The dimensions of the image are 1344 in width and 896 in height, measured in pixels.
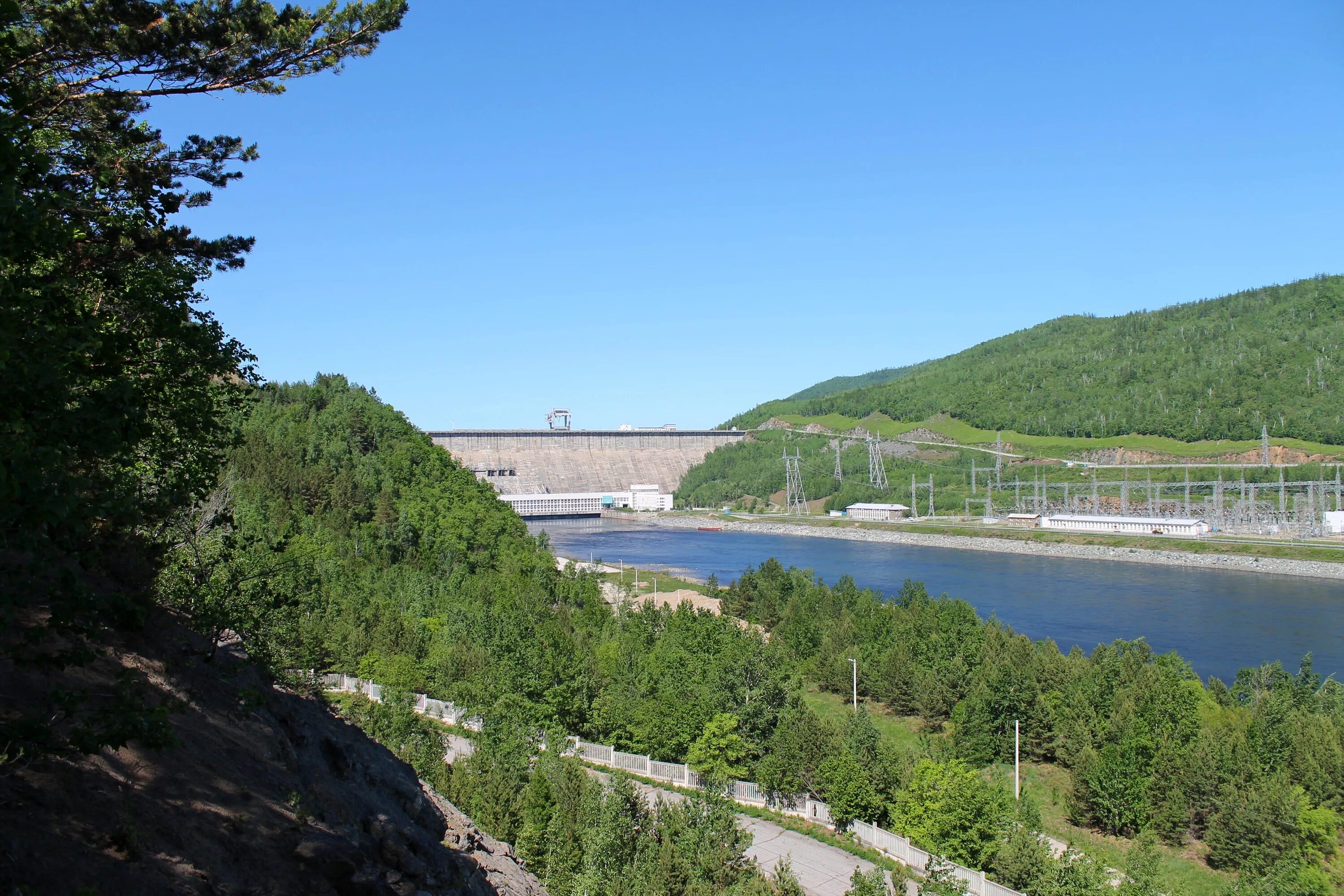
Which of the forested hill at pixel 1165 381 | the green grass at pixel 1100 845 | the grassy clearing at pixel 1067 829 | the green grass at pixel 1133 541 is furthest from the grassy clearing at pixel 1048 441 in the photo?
the green grass at pixel 1100 845

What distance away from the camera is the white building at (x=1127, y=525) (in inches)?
2452

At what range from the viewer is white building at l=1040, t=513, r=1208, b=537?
204 feet

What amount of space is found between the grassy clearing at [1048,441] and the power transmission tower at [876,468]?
11.9m

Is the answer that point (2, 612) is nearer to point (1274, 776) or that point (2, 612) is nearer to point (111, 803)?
point (111, 803)

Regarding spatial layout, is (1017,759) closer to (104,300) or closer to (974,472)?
(104,300)

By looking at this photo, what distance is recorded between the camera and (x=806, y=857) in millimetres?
13398

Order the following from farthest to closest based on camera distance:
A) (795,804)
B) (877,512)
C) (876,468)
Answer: (876,468) < (877,512) < (795,804)

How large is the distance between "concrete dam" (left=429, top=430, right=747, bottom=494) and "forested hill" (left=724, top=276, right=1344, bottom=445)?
67.7 ft

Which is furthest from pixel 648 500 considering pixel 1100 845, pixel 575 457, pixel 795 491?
pixel 1100 845

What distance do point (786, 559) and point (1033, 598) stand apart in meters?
20.9

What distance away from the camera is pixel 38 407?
4664 millimetres

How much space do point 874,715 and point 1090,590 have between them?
86.4 feet

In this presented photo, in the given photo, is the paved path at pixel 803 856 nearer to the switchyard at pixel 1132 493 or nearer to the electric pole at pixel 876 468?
the switchyard at pixel 1132 493

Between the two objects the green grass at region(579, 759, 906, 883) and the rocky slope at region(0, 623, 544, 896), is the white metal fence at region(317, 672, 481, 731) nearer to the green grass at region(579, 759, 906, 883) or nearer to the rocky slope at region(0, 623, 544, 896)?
the green grass at region(579, 759, 906, 883)
